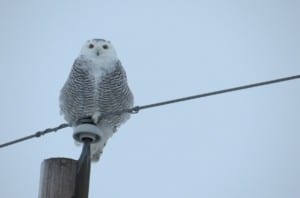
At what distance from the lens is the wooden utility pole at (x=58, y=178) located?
4199 mm

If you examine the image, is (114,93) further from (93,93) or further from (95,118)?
(95,118)

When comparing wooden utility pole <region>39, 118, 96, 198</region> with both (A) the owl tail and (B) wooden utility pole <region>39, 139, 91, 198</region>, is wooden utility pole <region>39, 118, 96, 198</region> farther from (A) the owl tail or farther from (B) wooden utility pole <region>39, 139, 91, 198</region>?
(A) the owl tail

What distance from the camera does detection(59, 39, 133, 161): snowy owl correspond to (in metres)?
8.10

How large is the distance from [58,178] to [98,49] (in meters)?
4.32

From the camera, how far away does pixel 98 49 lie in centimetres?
839

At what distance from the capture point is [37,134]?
5.25 m

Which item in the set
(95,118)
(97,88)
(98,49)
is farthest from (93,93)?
(95,118)

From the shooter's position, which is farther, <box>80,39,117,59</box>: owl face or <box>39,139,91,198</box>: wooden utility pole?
<box>80,39,117,59</box>: owl face

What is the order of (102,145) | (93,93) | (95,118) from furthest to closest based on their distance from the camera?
(93,93) → (102,145) → (95,118)

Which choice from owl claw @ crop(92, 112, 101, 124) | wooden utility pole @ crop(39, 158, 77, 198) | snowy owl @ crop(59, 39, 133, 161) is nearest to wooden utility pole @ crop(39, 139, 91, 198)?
wooden utility pole @ crop(39, 158, 77, 198)

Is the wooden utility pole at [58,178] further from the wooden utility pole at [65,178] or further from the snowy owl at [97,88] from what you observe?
the snowy owl at [97,88]

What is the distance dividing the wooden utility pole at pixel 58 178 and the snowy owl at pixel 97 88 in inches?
142

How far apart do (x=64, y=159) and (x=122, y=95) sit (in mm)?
4072

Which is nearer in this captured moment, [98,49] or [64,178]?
[64,178]
